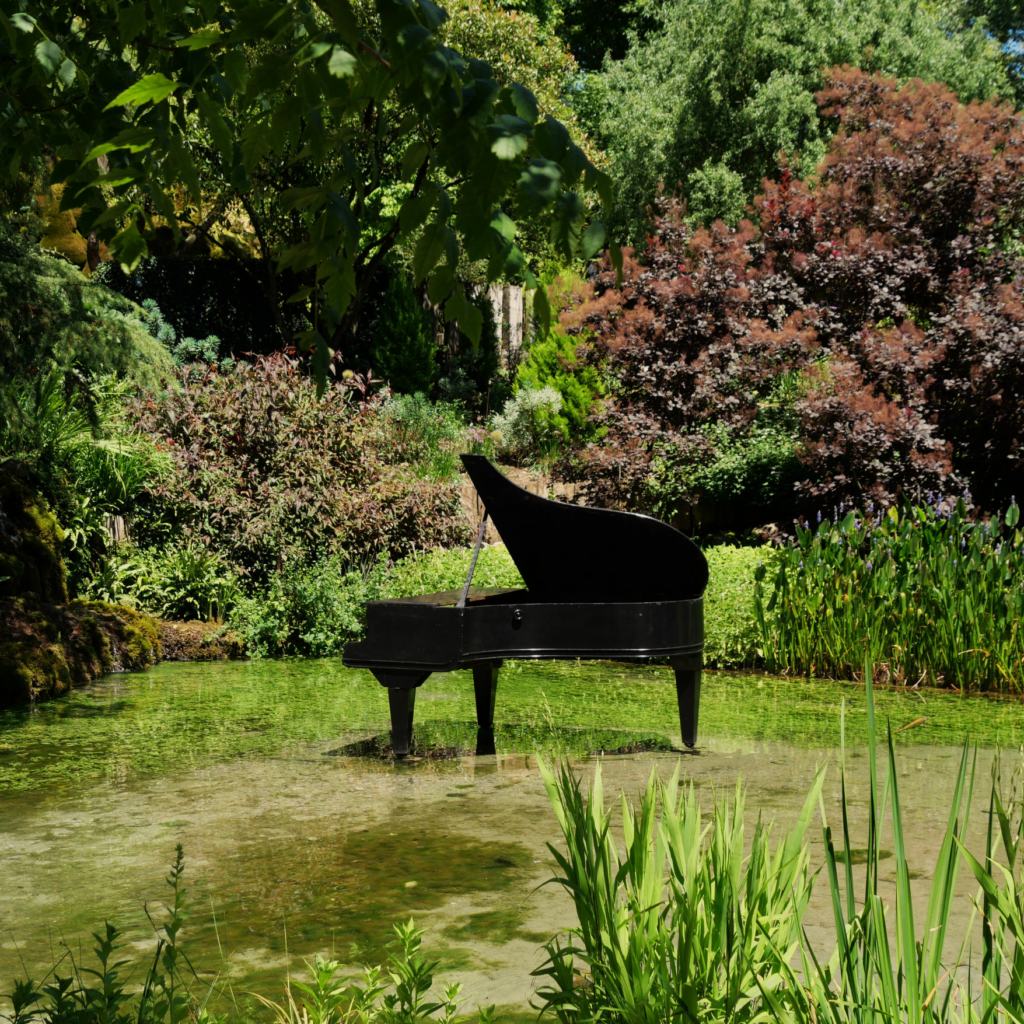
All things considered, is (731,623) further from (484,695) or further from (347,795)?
(347,795)

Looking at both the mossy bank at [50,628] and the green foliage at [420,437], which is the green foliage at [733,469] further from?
the mossy bank at [50,628]

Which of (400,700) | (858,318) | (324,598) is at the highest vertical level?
(858,318)

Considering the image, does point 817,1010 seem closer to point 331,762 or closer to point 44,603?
point 331,762

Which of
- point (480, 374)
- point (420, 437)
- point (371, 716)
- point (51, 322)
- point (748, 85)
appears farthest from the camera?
point (748, 85)

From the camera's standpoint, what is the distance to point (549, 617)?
5746mm

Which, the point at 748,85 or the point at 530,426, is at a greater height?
the point at 748,85

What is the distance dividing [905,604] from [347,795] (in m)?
4.68

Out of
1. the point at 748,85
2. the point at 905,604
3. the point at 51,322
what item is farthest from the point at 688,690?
the point at 748,85

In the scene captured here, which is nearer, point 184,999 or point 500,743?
point 184,999

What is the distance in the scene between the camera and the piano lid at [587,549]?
579cm

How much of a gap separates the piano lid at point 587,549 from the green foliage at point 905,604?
8.27 feet

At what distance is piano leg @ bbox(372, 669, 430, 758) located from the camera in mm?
5754

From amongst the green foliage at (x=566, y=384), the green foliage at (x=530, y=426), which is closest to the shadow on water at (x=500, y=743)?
the green foliage at (x=566, y=384)

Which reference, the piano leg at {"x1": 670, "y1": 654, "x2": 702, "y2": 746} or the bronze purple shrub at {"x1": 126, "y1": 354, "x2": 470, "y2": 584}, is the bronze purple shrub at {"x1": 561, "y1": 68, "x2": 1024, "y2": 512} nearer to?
the bronze purple shrub at {"x1": 126, "y1": 354, "x2": 470, "y2": 584}
